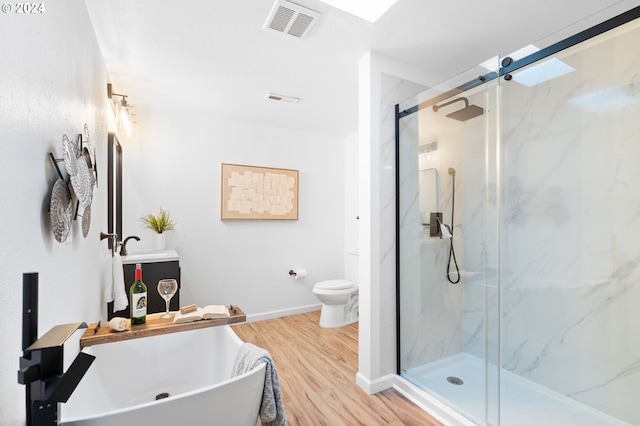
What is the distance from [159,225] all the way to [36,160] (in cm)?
227

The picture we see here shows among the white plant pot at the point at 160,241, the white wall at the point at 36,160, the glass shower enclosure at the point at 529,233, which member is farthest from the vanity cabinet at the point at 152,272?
the glass shower enclosure at the point at 529,233

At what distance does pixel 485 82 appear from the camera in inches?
75.7

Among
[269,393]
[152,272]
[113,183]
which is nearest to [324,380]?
[269,393]

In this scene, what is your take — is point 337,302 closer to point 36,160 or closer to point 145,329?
point 145,329

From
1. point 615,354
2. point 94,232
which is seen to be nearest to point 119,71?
point 94,232

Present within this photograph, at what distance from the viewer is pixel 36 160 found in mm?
954

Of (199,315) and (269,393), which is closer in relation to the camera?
(269,393)

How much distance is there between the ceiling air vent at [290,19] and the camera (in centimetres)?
174

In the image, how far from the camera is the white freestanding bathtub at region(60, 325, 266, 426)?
0.95 metres

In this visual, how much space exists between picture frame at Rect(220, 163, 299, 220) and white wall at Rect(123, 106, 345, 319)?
8 centimetres

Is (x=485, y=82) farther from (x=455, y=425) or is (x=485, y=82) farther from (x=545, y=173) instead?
(x=455, y=425)

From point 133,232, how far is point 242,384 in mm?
2668

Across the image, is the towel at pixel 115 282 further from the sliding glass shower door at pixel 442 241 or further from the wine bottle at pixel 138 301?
the sliding glass shower door at pixel 442 241

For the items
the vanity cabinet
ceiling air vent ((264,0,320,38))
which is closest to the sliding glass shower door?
ceiling air vent ((264,0,320,38))
